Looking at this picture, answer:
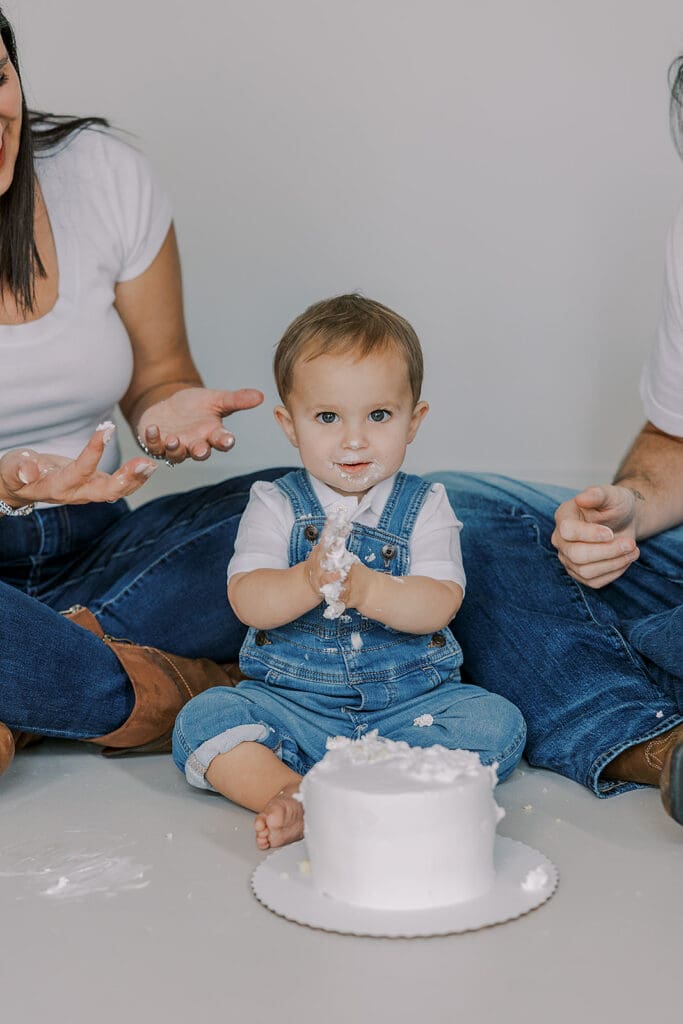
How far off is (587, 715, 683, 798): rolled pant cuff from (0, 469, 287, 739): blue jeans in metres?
0.52

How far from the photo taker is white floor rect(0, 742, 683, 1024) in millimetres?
1030

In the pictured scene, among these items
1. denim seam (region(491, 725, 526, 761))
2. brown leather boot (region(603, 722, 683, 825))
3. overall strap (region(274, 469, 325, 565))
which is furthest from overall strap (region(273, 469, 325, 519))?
brown leather boot (region(603, 722, 683, 825))

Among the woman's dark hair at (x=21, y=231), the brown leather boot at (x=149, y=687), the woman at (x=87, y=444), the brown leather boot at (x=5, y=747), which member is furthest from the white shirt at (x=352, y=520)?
the woman's dark hair at (x=21, y=231)

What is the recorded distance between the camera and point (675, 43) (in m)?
2.69

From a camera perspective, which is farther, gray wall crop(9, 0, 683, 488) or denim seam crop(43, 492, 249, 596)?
gray wall crop(9, 0, 683, 488)

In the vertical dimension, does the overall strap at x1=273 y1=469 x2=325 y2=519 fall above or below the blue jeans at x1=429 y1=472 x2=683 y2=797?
above

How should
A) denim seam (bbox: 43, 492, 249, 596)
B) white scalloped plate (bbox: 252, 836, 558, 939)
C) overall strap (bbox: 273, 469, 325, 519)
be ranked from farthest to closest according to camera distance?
denim seam (bbox: 43, 492, 249, 596), overall strap (bbox: 273, 469, 325, 519), white scalloped plate (bbox: 252, 836, 558, 939)

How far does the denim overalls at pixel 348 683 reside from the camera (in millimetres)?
1476

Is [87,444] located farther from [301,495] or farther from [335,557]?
[335,557]

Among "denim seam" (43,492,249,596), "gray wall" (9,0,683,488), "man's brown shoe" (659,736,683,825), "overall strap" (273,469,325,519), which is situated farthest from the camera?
"gray wall" (9,0,683,488)

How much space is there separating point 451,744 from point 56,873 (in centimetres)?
44

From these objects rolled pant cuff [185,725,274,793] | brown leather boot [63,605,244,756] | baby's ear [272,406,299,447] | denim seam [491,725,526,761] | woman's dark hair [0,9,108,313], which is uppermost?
woman's dark hair [0,9,108,313]

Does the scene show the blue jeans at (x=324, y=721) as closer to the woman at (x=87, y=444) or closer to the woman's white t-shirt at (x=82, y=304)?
the woman at (x=87, y=444)

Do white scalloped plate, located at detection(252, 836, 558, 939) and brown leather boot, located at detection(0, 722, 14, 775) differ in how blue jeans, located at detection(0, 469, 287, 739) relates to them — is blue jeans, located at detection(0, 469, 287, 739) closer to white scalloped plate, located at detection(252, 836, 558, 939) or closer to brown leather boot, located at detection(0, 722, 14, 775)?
brown leather boot, located at detection(0, 722, 14, 775)
